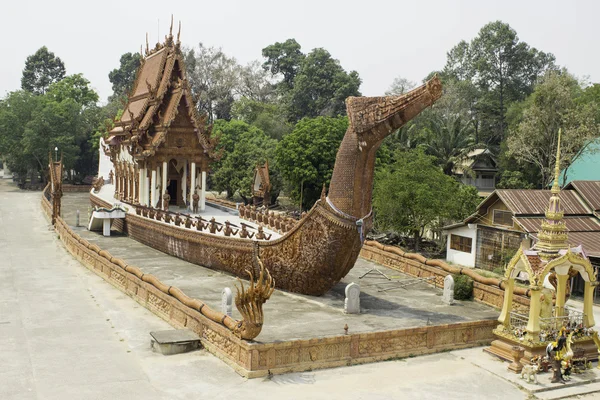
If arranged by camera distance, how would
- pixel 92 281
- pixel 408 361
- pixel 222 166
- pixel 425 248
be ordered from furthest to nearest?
pixel 222 166
pixel 425 248
pixel 92 281
pixel 408 361

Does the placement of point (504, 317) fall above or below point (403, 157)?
below

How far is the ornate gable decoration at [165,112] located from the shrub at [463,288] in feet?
51.7

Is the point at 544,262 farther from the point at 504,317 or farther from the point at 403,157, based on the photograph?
the point at 403,157

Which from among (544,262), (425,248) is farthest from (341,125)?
(544,262)

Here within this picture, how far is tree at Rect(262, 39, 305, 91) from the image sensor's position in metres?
78.2

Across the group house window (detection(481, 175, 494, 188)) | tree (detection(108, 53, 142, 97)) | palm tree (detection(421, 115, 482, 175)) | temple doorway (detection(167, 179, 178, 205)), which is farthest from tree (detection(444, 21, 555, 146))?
tree (detection(108, 53, 142, 97))

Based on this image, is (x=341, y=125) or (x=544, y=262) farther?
(x=341, y=125)

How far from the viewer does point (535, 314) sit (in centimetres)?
1355

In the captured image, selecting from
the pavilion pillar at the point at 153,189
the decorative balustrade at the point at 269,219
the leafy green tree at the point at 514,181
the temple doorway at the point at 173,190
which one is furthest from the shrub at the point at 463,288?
the leafy green tree at the point at 514,181

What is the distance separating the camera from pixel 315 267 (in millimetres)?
16766

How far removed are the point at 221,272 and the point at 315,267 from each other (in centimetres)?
547

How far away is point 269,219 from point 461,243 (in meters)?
10.1

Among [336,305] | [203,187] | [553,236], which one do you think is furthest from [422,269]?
[203,187]

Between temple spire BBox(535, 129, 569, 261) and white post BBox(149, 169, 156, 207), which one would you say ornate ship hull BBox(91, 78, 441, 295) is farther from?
white post BBox(149, 169, 156, 207)
